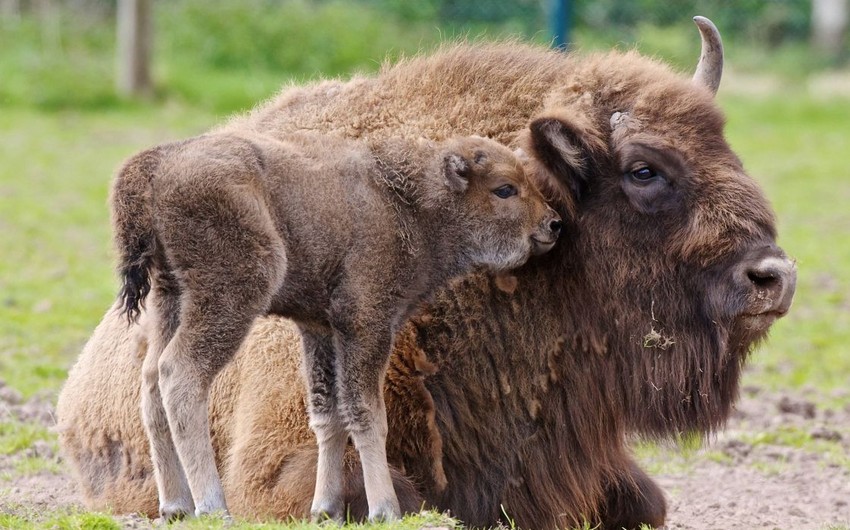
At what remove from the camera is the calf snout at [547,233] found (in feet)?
17.3

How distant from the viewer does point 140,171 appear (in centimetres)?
461

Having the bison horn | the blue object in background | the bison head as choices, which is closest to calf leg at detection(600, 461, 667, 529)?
the bison head

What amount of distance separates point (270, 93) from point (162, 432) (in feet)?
42.2

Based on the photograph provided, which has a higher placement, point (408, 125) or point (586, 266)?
point (408, 125)

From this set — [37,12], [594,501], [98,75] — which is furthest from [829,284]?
[37,12]

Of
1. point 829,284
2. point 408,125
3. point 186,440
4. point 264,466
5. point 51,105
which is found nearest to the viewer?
point 186,440

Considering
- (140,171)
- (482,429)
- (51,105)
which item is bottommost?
(51,105)

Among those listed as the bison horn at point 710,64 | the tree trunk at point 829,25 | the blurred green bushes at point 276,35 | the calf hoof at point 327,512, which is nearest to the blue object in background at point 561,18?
the blurred green bushes at point 276,35

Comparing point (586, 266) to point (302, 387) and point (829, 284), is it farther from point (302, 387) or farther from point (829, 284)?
point (829, 284)

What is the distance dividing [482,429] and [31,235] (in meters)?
8.37

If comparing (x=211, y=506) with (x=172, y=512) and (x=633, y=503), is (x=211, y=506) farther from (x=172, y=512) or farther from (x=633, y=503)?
(x=633, y=503)

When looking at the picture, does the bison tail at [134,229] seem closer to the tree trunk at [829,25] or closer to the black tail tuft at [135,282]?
the black tail tuft at [135,282]

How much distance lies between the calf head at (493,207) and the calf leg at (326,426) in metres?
0.73

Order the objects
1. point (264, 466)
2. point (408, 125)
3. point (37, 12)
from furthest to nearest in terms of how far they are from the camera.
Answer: point (37, 12) < point (408, 125) < point (264, 466)
